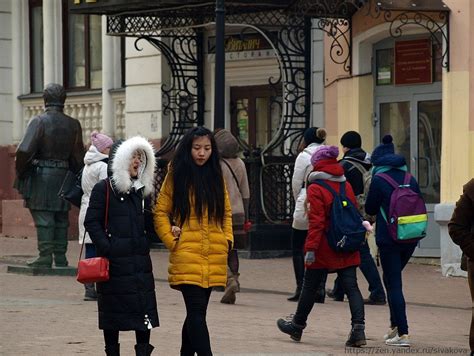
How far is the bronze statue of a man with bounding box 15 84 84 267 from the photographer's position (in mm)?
17062

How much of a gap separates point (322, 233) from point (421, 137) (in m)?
8.44

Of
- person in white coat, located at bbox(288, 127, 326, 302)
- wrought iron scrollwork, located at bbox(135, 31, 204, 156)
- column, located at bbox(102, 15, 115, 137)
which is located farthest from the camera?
column, located at bbox(102, 15, 115, 137)

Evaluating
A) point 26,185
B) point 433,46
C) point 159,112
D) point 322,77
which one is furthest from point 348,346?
point 159,112

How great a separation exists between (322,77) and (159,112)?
331 cm

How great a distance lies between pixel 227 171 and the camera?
1474cm

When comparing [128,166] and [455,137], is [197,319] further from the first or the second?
[455,137]

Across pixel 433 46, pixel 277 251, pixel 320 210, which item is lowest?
pixel 277 251

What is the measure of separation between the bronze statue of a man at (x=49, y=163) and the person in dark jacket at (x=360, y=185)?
11.6ft

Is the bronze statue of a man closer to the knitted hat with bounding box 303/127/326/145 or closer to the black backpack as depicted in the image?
the knitted hat with bounding box 303/127/326/145

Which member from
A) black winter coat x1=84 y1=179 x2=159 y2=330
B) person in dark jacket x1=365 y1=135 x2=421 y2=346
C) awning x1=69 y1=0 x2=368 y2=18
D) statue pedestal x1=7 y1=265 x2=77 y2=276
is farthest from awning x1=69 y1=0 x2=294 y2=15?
black winter coat x1=84 y1=179 x2=159 y2=330

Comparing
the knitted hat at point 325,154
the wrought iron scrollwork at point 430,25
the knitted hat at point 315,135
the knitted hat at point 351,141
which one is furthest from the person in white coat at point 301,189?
the wrought iron scrollwork at point 430,25

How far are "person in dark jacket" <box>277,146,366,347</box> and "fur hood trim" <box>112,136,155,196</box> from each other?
1923 millimetres

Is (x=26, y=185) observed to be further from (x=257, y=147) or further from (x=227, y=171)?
(x=257, y=147)

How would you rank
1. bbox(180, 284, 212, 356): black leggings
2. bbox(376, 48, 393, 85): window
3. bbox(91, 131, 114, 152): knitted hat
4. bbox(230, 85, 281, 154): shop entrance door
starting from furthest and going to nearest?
bbox(230, 85, 281, 154): shop entrance door, bbox(376, 48, 393, 85): window, bbox(91, 131, 114, 152): knitted hat, bbox(180, 284, 212, 356): black leggings
